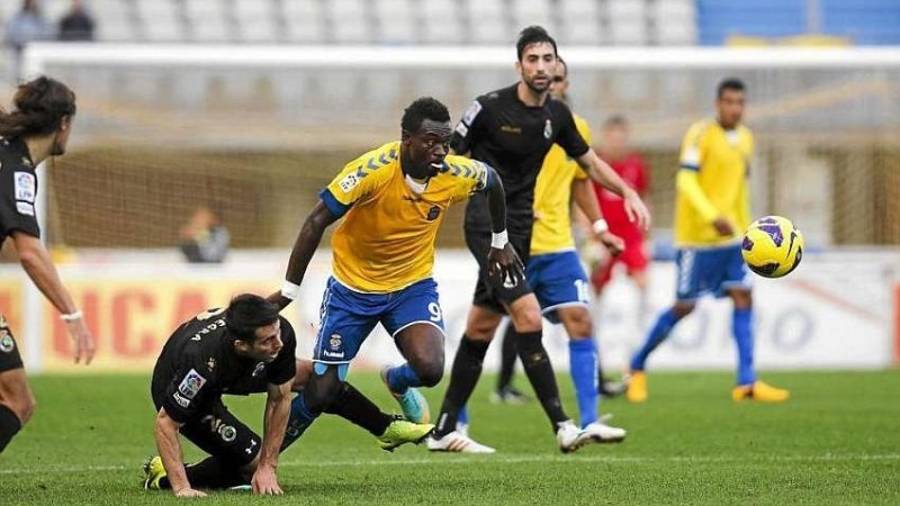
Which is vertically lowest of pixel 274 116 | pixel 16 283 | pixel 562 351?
pixel 562 351

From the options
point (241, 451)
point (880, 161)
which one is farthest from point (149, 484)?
point (880, 161)

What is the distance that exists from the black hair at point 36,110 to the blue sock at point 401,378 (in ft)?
7.42

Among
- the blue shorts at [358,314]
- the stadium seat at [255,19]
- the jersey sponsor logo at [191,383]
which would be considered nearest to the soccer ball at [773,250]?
the blue shorts at [358,314]

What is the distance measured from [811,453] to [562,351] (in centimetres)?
869

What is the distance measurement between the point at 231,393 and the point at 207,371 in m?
0.35

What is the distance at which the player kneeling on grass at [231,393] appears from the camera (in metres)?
7.02

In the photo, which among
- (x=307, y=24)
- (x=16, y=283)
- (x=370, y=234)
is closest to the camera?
(x=370, y=234)

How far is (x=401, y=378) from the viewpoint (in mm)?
8570

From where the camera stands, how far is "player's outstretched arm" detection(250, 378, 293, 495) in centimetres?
744

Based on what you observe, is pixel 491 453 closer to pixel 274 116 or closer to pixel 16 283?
pixel 16 283

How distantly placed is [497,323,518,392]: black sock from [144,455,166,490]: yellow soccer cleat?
15.3ft

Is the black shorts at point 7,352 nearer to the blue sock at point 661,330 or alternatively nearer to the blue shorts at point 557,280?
the blue shorts at point 557,280

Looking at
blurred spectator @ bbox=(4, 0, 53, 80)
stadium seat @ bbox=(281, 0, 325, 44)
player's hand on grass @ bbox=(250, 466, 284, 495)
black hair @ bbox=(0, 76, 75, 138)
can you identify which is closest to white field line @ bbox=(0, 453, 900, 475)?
player's hand on grass @ bbox=(250, 466, 284, 495)

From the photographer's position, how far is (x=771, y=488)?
293 inches
